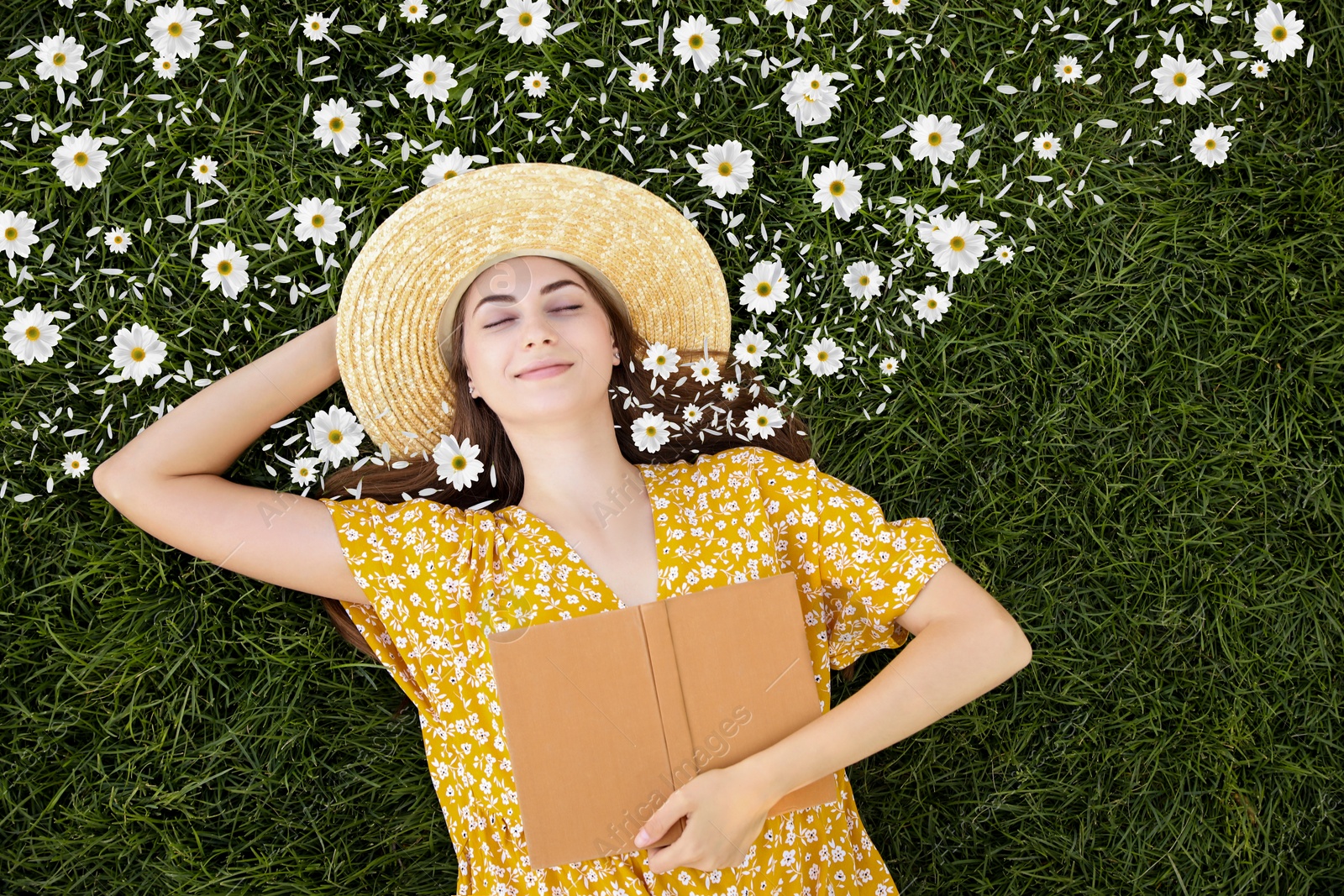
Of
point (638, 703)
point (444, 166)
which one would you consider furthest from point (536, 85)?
point (638, 703)

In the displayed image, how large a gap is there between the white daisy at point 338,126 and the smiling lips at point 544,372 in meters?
0.84

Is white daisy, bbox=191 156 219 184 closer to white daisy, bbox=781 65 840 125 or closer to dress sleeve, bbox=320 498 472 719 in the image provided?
dress sleeve, bbox=320 498 472 719

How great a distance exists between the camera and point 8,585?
2018 millimetres

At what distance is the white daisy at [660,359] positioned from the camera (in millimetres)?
1928

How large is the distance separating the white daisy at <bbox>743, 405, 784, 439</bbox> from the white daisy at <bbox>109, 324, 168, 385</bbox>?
4.38 ft

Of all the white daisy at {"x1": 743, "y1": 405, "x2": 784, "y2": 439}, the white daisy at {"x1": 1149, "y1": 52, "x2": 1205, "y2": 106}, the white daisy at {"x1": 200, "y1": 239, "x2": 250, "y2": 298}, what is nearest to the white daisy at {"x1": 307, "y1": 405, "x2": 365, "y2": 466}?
the white daisy at {"x1": 200, "y1": 239, "x2": 250, "y2": 298}

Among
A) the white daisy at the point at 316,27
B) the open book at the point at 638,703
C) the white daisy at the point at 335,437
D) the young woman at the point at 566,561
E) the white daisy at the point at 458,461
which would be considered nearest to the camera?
the open book at the point at 638,703

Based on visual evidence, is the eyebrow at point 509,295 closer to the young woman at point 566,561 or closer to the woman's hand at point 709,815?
the young woman at point 566,561

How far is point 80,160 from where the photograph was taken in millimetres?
2059

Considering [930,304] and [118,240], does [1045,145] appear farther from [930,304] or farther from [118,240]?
[118,240]

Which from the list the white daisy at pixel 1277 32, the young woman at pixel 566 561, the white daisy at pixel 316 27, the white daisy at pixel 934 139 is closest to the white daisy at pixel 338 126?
the white daisy at pixel 316 27

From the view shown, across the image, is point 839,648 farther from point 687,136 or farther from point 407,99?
point 407,99

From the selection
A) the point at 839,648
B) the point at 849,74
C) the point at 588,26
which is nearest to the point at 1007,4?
the point at 849,74

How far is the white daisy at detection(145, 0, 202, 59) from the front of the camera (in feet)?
6.81
